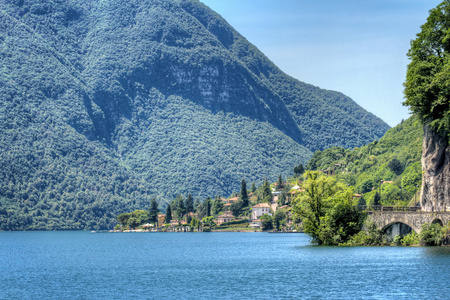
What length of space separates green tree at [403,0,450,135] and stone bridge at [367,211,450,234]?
34.0ft

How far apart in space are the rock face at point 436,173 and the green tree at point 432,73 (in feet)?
6.84

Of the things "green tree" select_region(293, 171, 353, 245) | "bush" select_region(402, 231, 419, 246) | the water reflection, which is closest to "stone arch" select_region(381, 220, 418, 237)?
"bush" select_region(402, 231, 419, 246)

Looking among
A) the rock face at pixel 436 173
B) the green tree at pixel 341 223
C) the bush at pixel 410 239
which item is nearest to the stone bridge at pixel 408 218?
the bush at pixel 410 239

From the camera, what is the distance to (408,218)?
77875mm

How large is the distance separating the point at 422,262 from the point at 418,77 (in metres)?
26.9

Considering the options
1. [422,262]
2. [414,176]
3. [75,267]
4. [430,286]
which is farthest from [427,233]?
[414,176]

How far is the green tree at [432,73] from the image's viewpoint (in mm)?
78750

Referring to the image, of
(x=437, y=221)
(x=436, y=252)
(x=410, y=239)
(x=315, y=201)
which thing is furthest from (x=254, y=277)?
(x=315, y=201)

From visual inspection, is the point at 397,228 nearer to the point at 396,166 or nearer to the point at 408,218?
the point at 408,218

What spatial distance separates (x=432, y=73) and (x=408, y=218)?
57.8 ft

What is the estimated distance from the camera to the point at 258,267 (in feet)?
234

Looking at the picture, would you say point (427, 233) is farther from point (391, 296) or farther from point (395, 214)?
point (391, 296)

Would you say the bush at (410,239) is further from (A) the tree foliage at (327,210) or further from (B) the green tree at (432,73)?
(B) the green tree at (432,73)

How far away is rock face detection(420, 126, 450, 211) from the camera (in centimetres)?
8044
